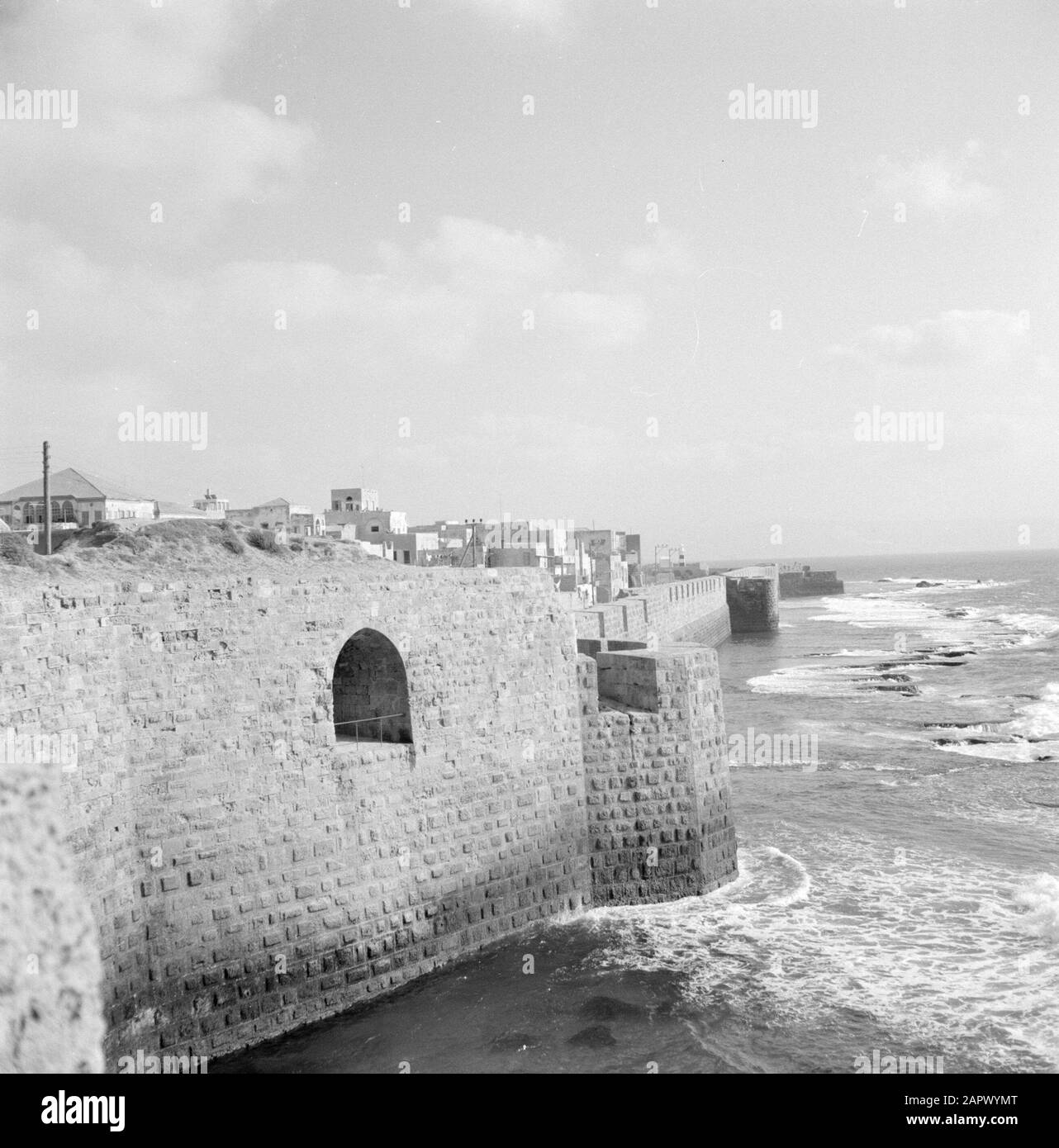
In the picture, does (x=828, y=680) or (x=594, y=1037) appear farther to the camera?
(x=828, y=680)

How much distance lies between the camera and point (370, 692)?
41.4ft

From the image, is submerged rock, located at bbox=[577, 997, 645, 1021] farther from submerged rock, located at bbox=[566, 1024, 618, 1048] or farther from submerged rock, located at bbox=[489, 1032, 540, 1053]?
submerged rock, located at bbox=[489, 1032, 540, 1053]

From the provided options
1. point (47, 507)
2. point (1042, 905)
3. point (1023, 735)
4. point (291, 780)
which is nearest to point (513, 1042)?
point (291, 780)

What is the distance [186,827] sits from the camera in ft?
32.0

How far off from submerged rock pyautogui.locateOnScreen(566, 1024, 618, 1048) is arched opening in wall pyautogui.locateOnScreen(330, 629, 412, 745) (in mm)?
3911

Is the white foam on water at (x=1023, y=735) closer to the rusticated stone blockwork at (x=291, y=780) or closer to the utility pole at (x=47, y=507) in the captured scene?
the rusticated stone blockwork at (x=291, y=780)

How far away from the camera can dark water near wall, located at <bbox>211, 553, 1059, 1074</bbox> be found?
10.2 meters

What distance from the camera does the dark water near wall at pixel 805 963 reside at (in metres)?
10.2

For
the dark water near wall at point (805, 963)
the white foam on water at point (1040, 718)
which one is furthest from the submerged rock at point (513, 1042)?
the white foam on water at point (1040, 718)

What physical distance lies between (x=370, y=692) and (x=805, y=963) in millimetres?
6477

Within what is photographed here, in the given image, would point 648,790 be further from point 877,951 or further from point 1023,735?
point 1023,735
